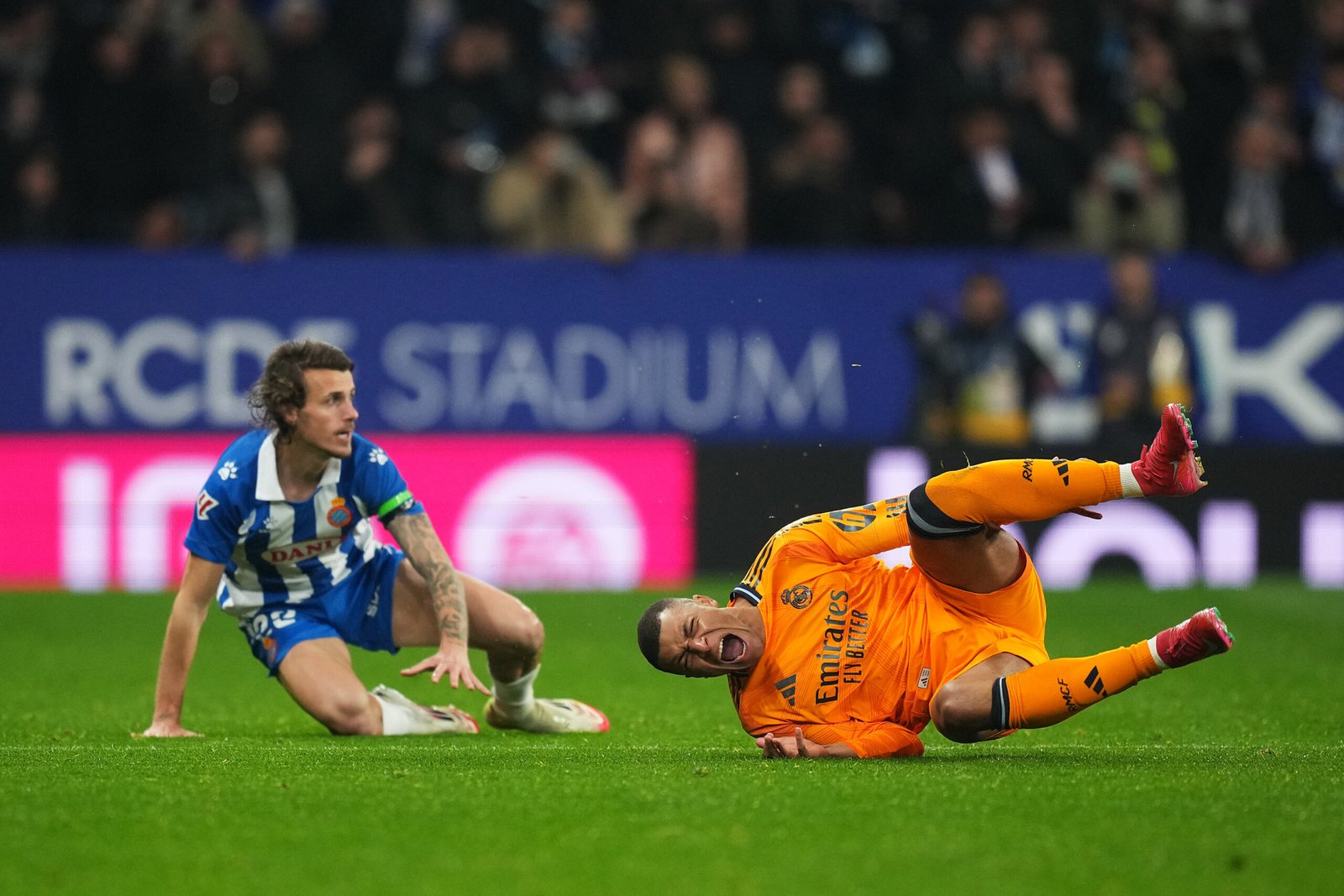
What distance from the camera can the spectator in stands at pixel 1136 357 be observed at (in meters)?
12.5

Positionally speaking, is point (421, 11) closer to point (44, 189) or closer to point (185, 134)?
point (185, 134)

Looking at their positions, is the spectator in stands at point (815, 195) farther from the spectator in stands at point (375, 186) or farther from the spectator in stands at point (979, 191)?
the spectator in stands at point (375, 186)

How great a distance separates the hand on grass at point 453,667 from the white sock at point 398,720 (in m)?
0.78

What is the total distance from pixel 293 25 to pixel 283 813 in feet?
33.0

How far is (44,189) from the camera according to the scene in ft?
43.5

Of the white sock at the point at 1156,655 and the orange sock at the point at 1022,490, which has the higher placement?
the orange sock at the point at 1022,490

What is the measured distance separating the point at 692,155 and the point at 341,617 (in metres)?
7.41

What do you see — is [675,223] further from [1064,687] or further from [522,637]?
[1064,687]

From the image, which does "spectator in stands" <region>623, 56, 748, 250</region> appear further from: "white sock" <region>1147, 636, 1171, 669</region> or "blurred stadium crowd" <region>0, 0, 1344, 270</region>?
"white sock" <region>1147, 636, 1171, 669</region>

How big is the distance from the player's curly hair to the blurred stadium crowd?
22.9ft

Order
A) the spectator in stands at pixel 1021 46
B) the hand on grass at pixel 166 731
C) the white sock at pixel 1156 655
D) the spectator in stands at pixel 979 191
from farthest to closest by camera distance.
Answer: the spectator in stands at pixel 1021 46
the spectator in stands at pixel 979 191
the hand on grass at pixel 166 731
the white sock at pixel 1156 655

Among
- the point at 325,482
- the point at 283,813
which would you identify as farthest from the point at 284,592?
the point at 283,813

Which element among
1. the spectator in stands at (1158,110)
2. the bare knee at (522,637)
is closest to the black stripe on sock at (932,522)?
the bare knee at (522,637)

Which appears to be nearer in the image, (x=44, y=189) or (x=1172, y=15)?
(x=44, y=189)
